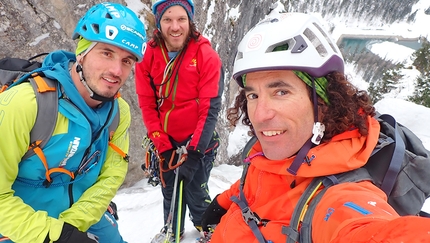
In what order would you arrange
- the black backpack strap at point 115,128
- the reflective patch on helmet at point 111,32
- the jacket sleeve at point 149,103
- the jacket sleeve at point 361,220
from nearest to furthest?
the jacket sleeve at point 361,220 < the reflective patch on helmet at point 111,32 < the black backpack strap at point 115,128 < the jacket sleeve at point 149,103

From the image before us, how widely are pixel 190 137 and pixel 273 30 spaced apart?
2.14m

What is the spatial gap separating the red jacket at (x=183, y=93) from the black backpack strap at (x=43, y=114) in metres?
1.54

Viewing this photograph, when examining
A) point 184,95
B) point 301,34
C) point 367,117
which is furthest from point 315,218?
point 184,95

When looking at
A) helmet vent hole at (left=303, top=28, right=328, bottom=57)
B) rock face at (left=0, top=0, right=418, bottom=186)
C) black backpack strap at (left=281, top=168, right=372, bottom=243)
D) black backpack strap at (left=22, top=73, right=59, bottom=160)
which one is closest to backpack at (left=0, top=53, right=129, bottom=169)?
black backpack strap at (left=22, top=73, right=59, bottom=160)

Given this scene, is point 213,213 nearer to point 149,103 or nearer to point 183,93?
point 183,93

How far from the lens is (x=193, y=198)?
376 cm

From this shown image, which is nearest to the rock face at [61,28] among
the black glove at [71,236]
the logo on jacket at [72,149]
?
the logo on jacket at [72,149]

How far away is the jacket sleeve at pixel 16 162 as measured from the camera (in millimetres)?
1850

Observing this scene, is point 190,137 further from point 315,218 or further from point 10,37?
point 10,37

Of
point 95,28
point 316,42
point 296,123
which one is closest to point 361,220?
point 296,123

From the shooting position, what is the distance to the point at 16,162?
75.9 inches

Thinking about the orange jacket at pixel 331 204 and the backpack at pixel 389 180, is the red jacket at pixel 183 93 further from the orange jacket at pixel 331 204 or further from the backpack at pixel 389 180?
the backpack at pixel 389 180

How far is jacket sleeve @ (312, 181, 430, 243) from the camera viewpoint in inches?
35.8

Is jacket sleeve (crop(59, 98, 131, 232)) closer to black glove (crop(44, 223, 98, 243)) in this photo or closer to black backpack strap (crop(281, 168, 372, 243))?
black glove (crop(44, 223, 98, 243))
